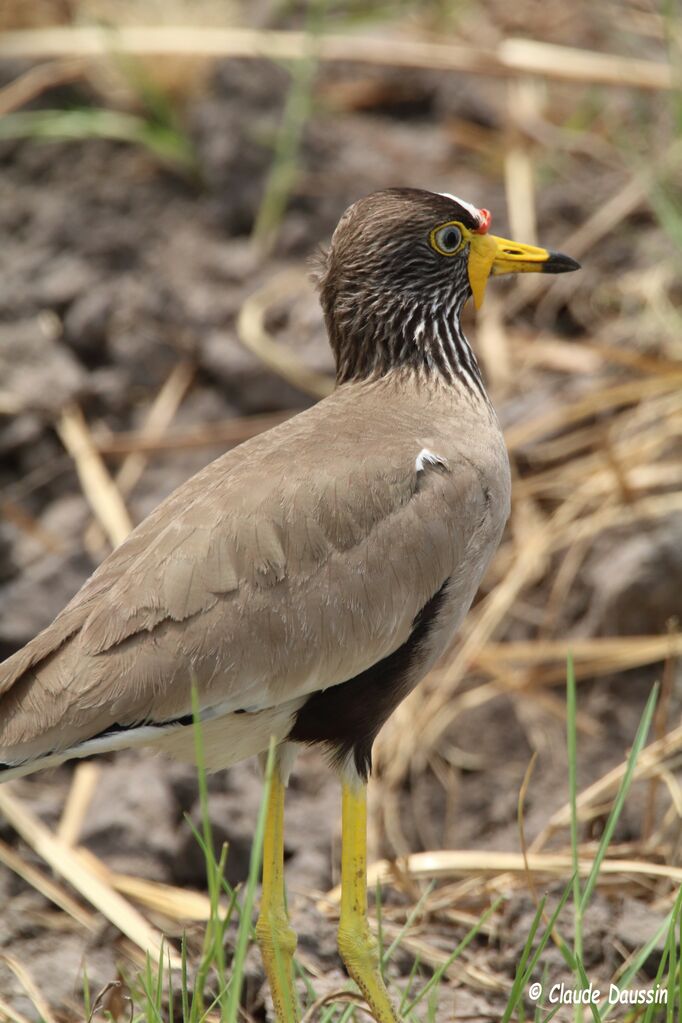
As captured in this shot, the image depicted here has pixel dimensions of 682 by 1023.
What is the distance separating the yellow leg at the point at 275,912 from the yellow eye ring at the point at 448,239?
1245 millimetres

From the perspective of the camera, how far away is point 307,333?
16.9ft

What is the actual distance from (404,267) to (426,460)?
57 centimetres

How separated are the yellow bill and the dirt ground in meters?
1.19

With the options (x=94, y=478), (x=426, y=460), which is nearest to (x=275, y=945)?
(x=426, y=460)

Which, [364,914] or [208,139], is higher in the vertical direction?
[208,139]

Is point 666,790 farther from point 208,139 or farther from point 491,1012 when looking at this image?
point 208,139

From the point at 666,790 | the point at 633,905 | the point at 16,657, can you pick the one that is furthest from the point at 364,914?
the point at 666,790

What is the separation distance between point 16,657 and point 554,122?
384 cm

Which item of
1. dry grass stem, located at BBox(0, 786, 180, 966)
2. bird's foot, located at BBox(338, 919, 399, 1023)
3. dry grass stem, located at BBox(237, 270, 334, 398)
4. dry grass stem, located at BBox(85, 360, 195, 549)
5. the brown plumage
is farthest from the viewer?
dry grass stem, located at BBox(237, 270, 334, 398)

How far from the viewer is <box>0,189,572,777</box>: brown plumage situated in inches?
111

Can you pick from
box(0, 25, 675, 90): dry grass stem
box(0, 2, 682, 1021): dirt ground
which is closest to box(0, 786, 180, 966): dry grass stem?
box(0, 2, 682, 1021): dirt ground

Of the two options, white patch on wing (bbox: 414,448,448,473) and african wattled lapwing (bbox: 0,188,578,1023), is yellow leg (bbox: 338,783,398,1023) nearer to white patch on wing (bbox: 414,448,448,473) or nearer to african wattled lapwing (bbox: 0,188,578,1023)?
african wattled lapwing (bbox: 0,188,578,1023)

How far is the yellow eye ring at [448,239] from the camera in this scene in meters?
3.35

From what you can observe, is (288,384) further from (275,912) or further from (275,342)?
(275,912)
